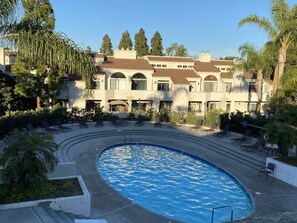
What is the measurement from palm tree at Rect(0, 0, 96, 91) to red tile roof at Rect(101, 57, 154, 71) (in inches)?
1043

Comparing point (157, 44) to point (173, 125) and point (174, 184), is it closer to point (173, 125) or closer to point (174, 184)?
point (173, 125)

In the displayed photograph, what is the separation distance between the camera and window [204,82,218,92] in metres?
41.7

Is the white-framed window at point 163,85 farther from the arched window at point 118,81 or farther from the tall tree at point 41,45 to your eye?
the tall tree at point 41,45

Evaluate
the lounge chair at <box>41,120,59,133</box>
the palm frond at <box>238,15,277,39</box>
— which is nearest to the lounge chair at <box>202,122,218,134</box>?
the palm frond at <box>238,15,277,39</box>

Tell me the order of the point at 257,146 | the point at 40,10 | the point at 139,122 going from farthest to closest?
the point at 40,10, the point at 139,122, the point at 257,146

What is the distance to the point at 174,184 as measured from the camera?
44.0 feet

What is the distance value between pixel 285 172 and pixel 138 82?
27.5 m

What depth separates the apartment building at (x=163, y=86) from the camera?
35.0 metres

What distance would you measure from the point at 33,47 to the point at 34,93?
1875 centimetres

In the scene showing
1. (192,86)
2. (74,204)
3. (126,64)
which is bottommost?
(74,204)

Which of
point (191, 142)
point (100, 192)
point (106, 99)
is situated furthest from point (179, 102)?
point (100, 192)

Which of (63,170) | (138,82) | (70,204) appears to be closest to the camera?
(70,204)

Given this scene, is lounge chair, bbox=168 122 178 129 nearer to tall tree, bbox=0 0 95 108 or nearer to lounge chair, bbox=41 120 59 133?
lounge chair, bbox=41 120 59 133

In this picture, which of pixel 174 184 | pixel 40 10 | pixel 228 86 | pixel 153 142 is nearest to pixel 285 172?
pixel 174 184
